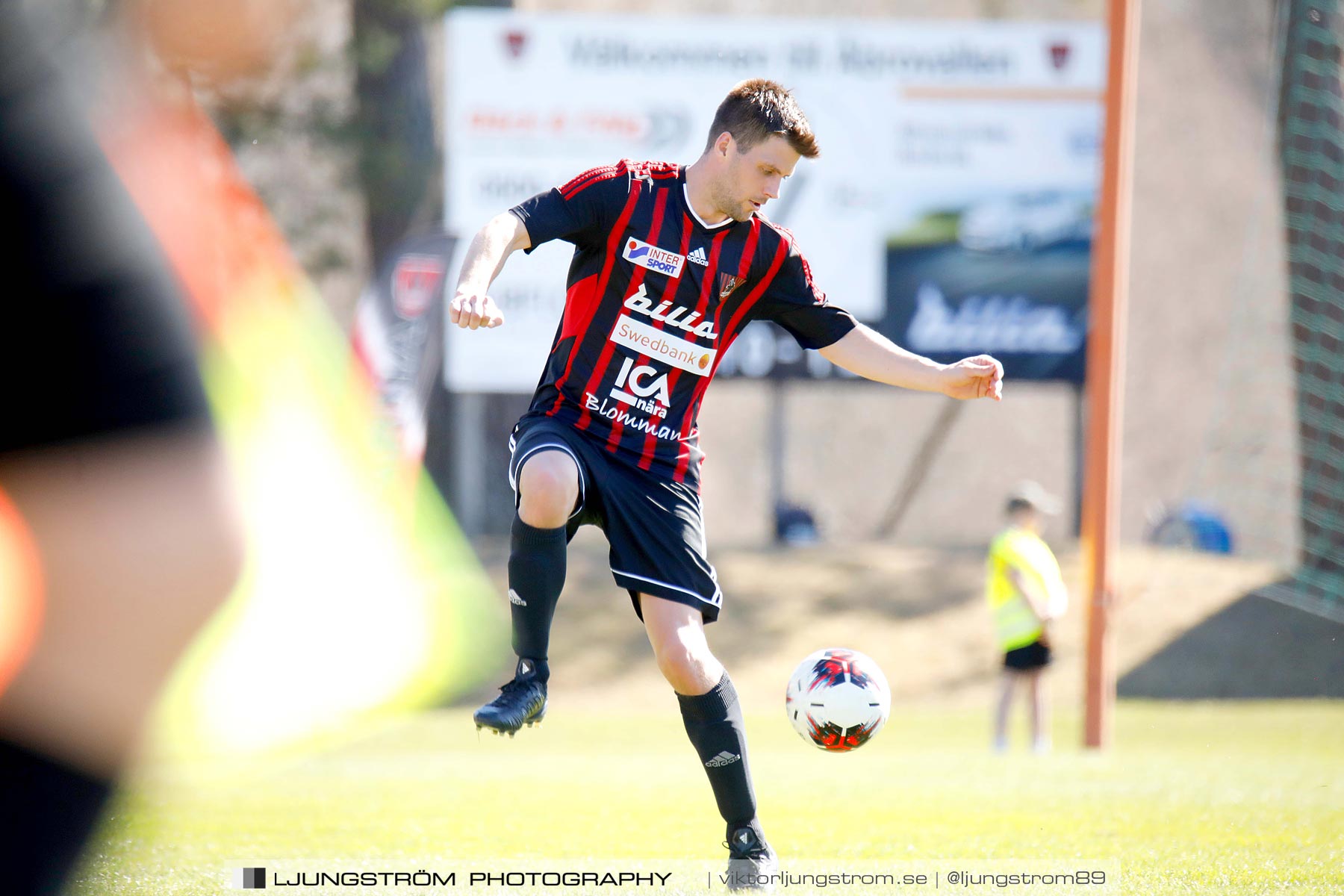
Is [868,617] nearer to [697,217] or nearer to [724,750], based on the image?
[724,750]

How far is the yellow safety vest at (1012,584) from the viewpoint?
10594 mm

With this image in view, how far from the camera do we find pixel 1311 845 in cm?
508

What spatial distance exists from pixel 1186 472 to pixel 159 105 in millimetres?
18197

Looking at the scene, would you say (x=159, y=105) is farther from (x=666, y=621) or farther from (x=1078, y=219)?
(x=666, y=621)

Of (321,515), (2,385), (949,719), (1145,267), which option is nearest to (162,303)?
(2,385)

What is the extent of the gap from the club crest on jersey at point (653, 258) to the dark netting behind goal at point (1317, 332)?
13254 millimetres

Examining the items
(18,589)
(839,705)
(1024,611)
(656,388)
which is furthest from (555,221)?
(1024,611)

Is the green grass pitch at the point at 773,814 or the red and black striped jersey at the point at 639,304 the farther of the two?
the green grass pitch at the point at 773,814

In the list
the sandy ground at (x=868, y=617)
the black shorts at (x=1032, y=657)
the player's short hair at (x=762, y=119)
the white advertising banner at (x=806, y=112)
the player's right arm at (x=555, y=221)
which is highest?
the white advertising banner at (x=806, y=112)

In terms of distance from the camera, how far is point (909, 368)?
4547 millimetres

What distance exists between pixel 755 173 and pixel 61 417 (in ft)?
6.49

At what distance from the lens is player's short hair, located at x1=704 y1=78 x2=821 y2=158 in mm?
4191

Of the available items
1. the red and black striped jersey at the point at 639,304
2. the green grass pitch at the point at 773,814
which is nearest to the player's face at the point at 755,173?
the red and black striped jersey at the point at 639,304

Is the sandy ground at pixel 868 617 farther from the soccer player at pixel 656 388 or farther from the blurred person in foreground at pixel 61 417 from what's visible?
the soccer player at pixel 656 388
